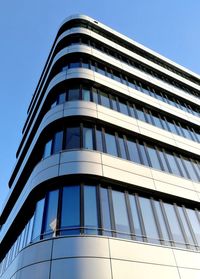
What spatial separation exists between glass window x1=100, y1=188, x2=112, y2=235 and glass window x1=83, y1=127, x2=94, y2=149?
2.57 metres

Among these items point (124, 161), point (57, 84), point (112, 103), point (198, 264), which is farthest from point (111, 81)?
point (198, 264)

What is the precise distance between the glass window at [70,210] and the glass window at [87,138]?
8.60ft

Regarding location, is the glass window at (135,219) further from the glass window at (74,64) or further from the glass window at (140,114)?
the glass window at (74,64)

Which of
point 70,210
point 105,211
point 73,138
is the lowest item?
point 70,210

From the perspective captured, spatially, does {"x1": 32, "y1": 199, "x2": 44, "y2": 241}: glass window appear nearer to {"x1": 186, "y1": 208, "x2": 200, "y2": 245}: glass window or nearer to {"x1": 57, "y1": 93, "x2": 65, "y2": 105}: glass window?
{"x1": 57, "y1": 93, "x2": 65, "y2": 105}: glass window

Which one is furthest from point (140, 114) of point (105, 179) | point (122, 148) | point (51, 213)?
point (51, 213)

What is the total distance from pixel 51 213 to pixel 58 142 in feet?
13.7

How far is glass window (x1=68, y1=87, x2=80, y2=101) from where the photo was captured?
1648cm

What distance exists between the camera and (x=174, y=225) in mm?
13445

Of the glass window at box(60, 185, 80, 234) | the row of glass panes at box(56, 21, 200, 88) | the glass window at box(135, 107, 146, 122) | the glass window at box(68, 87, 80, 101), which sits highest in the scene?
the row of glass panes at box(56, 21, 200, 88)

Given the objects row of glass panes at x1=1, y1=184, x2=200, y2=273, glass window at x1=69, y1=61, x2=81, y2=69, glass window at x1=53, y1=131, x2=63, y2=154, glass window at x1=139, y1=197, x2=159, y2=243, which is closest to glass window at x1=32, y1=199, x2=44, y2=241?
row of glass panes at x1=1, y1=184, x2=200, y2=273

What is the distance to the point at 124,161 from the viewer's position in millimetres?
14141

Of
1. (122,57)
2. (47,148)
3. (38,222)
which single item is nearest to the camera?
(38,222)

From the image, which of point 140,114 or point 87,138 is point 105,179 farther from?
point 140,114
